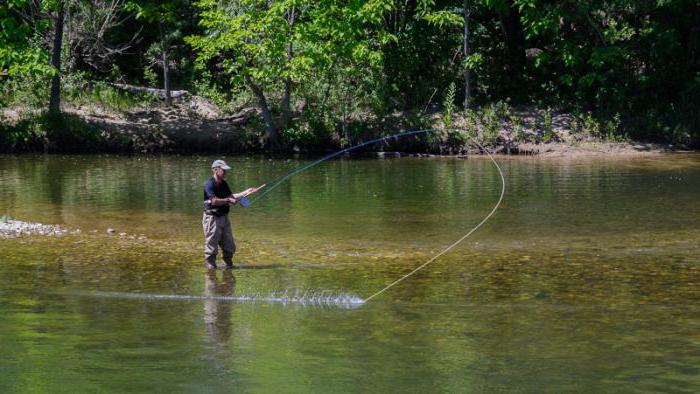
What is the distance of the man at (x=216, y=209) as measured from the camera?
12953mm

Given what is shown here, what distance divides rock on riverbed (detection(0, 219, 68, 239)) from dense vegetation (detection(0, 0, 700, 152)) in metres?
10.9

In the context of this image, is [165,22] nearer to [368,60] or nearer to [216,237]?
[368,60]

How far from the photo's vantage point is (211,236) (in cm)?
1302

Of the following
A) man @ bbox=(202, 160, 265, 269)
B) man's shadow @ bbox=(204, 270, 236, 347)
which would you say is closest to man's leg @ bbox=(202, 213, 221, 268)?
man @ bbox=(202, 160, 265, 269)

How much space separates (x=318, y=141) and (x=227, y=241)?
51.5 feet

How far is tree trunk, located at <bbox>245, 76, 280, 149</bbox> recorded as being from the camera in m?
28.8

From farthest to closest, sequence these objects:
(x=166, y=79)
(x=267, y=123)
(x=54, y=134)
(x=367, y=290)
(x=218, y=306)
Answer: (x=166, y=79) < (x=267, y=123) < (x=54, y=134) < (x=367, y=290) < (x=218, y=306)

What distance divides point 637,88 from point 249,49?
429 inches

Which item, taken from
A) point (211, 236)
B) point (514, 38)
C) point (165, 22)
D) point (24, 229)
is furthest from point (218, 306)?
point (514, 38)

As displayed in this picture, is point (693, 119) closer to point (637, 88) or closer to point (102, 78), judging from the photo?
point (637, 88)

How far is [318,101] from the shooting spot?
29406 mm

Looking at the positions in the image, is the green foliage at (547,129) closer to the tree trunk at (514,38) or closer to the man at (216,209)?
the tree trunk at (514,38)

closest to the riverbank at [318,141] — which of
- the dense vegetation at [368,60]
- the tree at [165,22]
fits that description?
the dense vegetation at [368,60]

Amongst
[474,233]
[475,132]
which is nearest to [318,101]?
[475,132]
